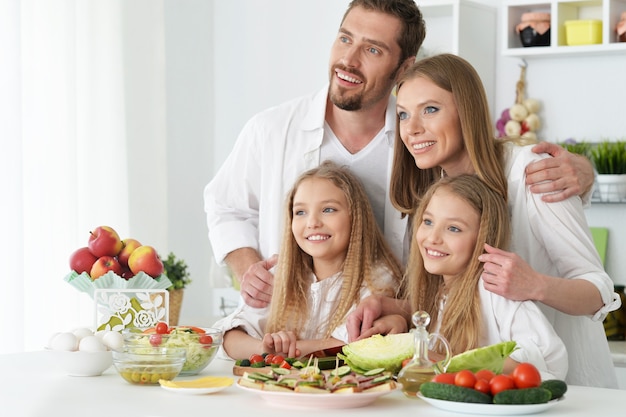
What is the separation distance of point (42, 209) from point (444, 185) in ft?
6.26

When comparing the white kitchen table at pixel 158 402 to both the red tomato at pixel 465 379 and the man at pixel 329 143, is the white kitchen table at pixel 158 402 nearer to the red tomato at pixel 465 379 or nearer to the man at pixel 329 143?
the red tomato at pixel 465 379

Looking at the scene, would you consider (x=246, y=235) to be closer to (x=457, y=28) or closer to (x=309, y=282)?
(x=309, y=282)

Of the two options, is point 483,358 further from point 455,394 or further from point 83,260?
point 83,260

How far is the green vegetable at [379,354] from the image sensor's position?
5.96 ft

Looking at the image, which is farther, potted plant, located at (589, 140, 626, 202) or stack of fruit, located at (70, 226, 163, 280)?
potted plant, located at (589, 140, 626, 202)

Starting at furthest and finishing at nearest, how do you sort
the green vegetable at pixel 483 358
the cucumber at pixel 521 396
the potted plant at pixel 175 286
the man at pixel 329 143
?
the potted plant at pixel 175 286 < the man at pixel 329 143 < the green vegetable at pixel 483 358 < the cucumber at pixel 521 396

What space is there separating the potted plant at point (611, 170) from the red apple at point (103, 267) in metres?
1.96

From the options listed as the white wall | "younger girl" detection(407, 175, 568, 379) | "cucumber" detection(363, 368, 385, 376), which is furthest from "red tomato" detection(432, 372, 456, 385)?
the white wall

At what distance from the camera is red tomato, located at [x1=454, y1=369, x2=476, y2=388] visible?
155cm

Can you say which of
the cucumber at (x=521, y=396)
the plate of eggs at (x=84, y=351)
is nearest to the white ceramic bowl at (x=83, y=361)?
the plate of eggs at (x=84, y=351)

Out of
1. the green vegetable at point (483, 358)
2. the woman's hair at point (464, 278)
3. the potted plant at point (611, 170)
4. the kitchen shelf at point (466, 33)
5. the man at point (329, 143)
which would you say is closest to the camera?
the green vegetable at point (483, 358)

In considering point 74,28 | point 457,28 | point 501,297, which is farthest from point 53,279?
point 501,297

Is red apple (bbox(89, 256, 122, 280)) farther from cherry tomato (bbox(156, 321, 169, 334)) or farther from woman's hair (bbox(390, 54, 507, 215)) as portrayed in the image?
woman's hair (bbox(390, 54, 507, 215))

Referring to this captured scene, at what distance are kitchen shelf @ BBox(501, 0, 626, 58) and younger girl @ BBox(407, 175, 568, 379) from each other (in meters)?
1.55
